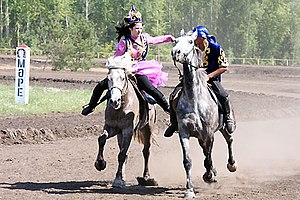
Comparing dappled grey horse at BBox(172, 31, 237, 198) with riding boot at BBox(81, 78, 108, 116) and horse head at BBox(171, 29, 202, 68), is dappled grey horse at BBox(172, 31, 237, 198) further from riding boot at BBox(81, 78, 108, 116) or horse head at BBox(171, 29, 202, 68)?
riding boot at BBox(81, 78, 108, 116)

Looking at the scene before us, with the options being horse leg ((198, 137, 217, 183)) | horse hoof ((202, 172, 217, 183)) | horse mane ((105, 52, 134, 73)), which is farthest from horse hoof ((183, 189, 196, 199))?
horse mane ((105, 52, 134, 73))

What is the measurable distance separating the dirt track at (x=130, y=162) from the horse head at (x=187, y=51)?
212cm

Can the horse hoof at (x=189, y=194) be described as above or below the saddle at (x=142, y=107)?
below

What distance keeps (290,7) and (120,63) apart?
8457cm

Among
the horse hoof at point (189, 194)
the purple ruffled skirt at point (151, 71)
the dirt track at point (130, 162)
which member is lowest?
the dirt track at point (130, 162)

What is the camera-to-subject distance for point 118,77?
10.4 metres

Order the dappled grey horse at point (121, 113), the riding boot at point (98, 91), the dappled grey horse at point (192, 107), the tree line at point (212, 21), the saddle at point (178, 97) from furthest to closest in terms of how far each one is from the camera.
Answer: the tree line at point (212, 21) < the riding boot at point (98, 91) < the saddle at point (178, 97) < the dappled grey horse at point (121, 113) < the dappled grey horse at point (192, 107)

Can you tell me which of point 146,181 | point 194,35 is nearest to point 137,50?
point 194,35

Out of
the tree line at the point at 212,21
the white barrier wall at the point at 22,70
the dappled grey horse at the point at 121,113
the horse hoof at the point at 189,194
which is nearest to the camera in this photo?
the horse hoof at the point at 189,194

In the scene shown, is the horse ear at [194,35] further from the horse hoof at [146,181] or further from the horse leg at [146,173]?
the horse hoof at [146,181]

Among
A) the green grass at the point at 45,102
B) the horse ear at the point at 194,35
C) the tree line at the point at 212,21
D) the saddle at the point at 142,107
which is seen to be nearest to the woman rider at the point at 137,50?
the saddle at the point at 142,107

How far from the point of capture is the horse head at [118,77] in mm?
10211

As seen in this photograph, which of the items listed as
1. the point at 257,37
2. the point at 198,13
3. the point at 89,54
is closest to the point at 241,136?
the point at 89,54

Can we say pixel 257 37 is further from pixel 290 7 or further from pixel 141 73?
pixel 141 73
